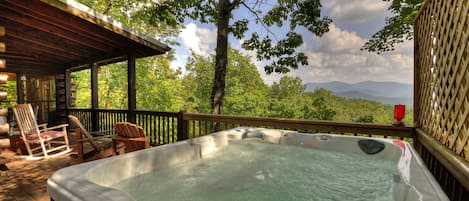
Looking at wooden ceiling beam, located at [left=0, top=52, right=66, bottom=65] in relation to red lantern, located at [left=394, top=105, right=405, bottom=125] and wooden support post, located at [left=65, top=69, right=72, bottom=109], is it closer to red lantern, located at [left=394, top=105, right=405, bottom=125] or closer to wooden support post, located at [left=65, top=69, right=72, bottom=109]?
wooden support post, located at [left=65, top=69, right=72, bottom=109]

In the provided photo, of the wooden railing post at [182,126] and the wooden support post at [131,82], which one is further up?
the wooden support post at [131,82]

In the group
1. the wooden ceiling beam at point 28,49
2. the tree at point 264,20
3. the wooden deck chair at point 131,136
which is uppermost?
the tree at point 264,20

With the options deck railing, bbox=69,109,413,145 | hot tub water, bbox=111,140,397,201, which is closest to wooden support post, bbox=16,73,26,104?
deck railing, bbox=69,109,413,145

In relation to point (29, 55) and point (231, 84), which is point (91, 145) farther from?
point (231, 84)

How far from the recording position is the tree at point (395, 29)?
581cm

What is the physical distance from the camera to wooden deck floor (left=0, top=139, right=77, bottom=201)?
2.30m

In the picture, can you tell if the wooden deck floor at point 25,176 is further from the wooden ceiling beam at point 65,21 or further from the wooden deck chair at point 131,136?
the wooden ceiling beam at point 65,21

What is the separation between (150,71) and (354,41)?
412 inches

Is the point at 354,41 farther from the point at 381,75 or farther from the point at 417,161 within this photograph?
the point at 417,161

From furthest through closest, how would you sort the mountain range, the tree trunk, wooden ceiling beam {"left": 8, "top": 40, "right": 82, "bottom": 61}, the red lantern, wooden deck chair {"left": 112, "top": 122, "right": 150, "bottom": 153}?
the mountain range → the tree trunk → wooden ceiling beam {"left": 8, "top": 40, "right": 82, "bottom": 61} → wooden deck chair {"left": 112, "top": 122, "right": 150, "bottom": 153} → the red lantern

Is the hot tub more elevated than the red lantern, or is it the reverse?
the red lantern

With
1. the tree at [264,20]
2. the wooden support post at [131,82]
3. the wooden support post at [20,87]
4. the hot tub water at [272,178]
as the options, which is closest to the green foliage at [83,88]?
the wooden support post at [20,87]

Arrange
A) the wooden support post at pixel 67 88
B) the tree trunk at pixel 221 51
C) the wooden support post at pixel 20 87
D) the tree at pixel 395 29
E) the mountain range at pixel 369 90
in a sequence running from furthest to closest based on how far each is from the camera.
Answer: the mountain range at pixel 369 90
the wooden support post at pixel 67 88
the wooden support post at pixel 20 87
the tree at pixel 395 29
the tree trunk at pixel 221 51

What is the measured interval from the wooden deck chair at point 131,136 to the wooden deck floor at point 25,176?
0.93m
